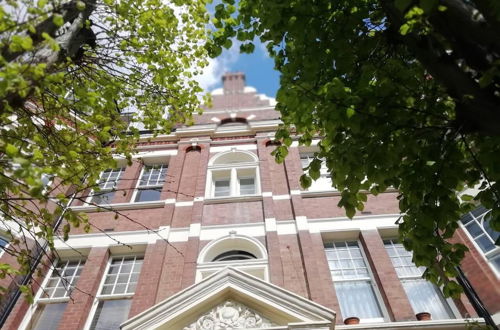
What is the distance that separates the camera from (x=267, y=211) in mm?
9984

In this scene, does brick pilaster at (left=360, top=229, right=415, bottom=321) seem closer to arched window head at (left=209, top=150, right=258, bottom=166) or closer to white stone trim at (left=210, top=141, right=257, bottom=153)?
arched window head at (left=209, top=150, right=258, bottom=166)

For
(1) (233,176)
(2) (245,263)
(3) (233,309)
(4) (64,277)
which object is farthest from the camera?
(1) (233,176)

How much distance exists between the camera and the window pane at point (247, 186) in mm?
→ 11619

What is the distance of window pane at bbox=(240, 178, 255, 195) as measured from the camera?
11.6m

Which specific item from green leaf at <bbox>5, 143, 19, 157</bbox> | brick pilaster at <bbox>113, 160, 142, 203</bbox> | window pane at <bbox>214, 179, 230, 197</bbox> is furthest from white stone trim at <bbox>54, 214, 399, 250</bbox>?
green leaf at <bbox>5, 143, 19, 157</bbox>

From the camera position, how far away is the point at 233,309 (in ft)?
22.7

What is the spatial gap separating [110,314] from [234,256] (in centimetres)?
345

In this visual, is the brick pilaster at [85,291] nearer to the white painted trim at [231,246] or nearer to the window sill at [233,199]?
the white painted trim at [231,246]

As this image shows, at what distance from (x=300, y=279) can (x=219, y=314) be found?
2269 mm

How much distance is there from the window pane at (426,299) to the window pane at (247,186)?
551 centimetres

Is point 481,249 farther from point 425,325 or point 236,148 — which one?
point 236,148

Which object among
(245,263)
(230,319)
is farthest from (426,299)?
(230,319)

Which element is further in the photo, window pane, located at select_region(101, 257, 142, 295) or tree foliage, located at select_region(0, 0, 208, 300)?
window pane, located at select_region(101, 257, 142, 295)

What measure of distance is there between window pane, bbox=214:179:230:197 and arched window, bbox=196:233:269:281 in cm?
243
